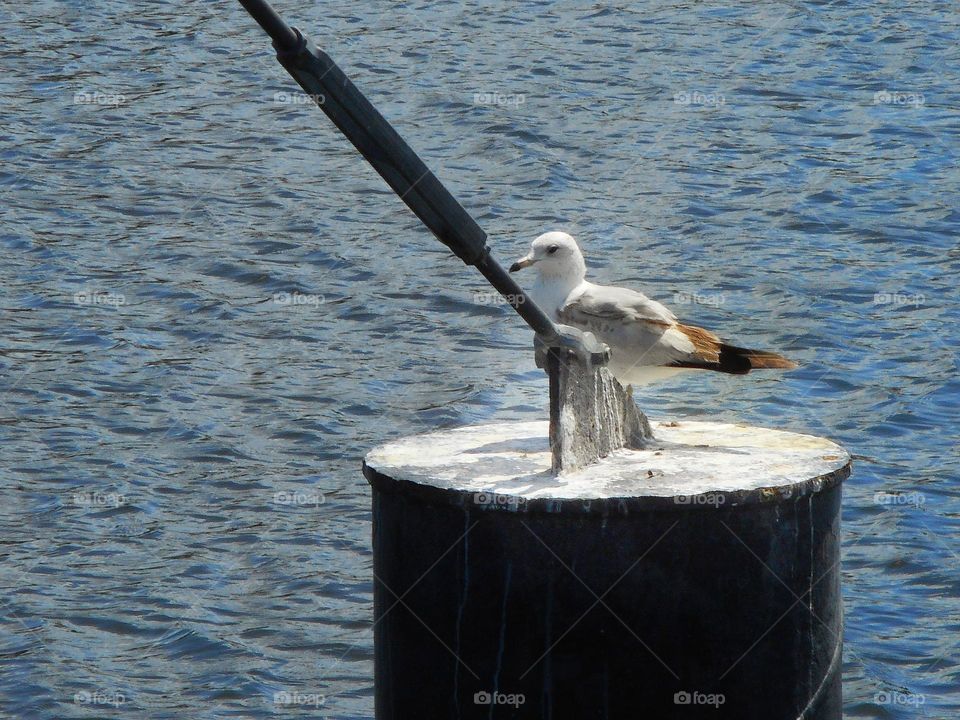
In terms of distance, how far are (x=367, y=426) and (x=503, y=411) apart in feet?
2.93

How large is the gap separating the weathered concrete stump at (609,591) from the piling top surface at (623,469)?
0.04 ft

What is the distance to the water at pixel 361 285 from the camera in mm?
7910

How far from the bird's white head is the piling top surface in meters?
1.26

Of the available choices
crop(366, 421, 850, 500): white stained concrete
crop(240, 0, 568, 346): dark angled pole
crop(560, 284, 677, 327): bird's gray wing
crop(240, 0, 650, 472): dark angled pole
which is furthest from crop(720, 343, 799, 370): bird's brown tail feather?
crop(240, 0, 568, 346): dark angled pole

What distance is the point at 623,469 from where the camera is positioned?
4801mm

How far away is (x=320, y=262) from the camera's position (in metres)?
12.7

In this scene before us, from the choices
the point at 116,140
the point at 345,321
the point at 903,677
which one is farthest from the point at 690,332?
the point at 116,140

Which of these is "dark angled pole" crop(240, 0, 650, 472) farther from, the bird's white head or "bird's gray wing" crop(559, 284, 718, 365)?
the bird's white head

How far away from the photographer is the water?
26.0ft

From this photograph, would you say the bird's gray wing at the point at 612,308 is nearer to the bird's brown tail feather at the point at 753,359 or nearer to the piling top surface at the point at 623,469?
the bird's brown tail feather at the point at 753,359

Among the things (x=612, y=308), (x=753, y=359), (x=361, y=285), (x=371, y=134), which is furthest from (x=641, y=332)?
A: (x=361, y=285)

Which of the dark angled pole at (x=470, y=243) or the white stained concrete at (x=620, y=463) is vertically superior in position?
the dark angled pole at (x=470, y=243)

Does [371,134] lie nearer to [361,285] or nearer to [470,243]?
[470,243]

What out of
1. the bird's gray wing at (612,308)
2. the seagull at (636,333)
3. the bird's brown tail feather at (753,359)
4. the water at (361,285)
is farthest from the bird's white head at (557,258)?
the water at (361,285)
